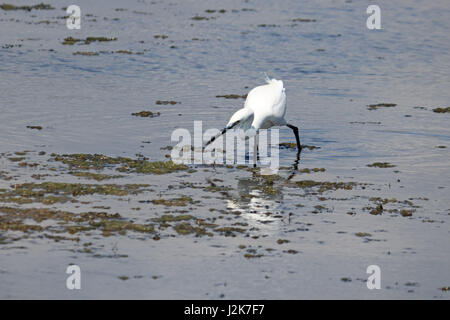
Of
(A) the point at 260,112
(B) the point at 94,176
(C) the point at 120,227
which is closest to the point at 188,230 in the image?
(C) the point at 120,227

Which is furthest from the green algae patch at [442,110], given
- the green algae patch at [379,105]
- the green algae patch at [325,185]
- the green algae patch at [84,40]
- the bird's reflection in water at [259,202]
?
the green algae patch at [84,40]

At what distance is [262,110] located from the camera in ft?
54.0

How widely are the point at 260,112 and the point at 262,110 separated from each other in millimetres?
76

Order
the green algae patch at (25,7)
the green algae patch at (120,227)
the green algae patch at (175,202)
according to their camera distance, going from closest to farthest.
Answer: the green algae patch at (120,227) → the green algae patch at (175,202) → the green algae patch at (25,7)

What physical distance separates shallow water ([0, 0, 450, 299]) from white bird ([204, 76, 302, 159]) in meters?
0.90

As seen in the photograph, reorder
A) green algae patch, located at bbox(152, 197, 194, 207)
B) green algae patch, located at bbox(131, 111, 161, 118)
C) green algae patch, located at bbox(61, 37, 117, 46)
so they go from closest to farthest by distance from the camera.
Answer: green algae patch, located at bbox(152, 197, 194, 207) → green algae patch, located at bbox(131, 111, 161, 118) → green algae patch, located at bbox(61, 37, 117, 46)

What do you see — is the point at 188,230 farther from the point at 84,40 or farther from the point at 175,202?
the point at 84,40

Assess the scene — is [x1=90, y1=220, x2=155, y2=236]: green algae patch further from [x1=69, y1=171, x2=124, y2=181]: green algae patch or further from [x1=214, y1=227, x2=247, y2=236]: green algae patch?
[x1=69, y1=171, x2=124, y2=181]: green algae patch

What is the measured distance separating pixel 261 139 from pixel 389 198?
16.9ft

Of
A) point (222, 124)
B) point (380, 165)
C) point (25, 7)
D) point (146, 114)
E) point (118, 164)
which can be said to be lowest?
point (380, 165)

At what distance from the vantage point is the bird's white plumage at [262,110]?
16.1m

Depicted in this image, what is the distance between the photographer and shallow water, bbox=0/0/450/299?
1050cm

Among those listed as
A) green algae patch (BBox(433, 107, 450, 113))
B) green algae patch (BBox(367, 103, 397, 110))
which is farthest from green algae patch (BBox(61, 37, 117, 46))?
green algae patch (BBox(433, 107, 450, 113))

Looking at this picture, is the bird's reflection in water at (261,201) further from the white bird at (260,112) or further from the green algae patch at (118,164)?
the green algae patch at (118,164)
